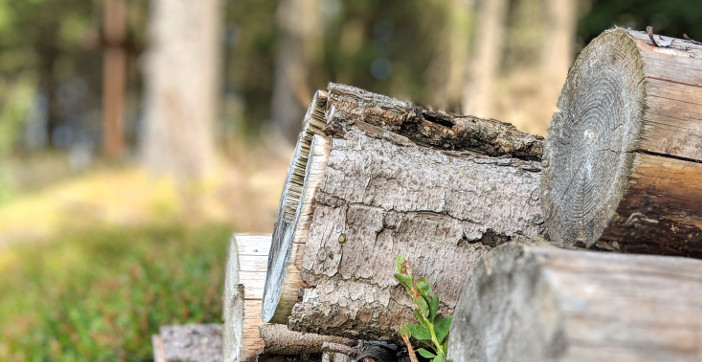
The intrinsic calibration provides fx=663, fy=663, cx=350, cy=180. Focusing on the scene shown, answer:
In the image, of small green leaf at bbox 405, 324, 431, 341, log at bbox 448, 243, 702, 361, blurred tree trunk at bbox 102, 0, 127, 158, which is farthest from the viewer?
blurred tree trunk at bbox 102, 0, 127, 158

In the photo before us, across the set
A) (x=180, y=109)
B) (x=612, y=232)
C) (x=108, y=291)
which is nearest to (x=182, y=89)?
(x=180, y=109)

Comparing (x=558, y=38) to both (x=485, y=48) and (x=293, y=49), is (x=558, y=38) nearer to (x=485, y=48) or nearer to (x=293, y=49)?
(x=485, y=48)

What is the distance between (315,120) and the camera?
1.98 meters

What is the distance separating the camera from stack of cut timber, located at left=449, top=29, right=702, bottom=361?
1144mm

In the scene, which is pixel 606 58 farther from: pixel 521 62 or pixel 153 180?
pixel 521 62

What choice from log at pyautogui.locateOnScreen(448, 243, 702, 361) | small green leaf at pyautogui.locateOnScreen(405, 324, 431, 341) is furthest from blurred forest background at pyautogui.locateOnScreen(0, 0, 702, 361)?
log at pyautogui.locateOnScreen(448, 243, 702, 361)

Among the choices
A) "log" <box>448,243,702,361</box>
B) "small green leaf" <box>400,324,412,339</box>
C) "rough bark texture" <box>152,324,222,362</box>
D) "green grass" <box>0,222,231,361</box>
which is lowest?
"green grass" <box>0,222,231,361</box>

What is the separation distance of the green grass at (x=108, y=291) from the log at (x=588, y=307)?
246 centimetres

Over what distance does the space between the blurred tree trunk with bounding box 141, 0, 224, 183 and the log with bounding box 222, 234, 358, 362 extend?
6.71 m

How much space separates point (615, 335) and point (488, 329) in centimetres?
32

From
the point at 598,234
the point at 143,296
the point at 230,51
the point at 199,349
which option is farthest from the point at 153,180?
the point at 230,51

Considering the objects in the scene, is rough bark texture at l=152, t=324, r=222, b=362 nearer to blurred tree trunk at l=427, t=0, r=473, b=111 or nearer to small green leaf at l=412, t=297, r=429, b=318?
small green leaf at l=412, t=297, r=429, b=318

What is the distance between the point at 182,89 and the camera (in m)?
9.23

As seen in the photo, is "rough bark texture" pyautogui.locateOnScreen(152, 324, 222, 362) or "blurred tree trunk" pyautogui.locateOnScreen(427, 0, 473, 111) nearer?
"rough bark texture" pyautogui.locateOnScreen(152, 324, 222, 362)
